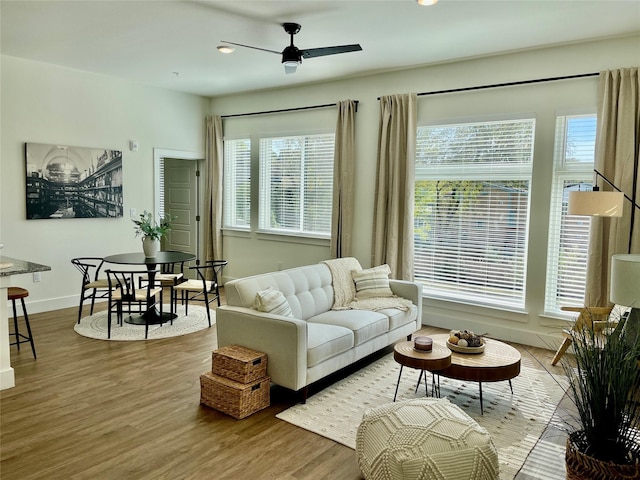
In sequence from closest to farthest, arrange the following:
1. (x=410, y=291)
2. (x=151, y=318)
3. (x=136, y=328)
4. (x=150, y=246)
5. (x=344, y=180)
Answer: (x=410, y=291), (x=136, y=328), (x=150, y=246), (x=151, y=318), (x=344, y=180)

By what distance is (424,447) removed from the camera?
92.0 inches

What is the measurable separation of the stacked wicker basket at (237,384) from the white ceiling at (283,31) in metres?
2.77

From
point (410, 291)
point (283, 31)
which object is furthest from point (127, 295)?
point (283, 31)

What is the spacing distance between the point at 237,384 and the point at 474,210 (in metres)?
3.41

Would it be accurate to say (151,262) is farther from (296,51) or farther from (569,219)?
(569,219)

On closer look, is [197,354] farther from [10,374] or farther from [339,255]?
[339,255]

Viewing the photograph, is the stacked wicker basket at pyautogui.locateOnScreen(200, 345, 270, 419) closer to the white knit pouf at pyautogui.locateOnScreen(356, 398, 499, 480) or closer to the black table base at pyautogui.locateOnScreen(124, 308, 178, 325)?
the white knit pouf at pyautogui.locateOnScreen(356, 398, 499, 480)

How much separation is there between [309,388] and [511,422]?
1506 millimetres

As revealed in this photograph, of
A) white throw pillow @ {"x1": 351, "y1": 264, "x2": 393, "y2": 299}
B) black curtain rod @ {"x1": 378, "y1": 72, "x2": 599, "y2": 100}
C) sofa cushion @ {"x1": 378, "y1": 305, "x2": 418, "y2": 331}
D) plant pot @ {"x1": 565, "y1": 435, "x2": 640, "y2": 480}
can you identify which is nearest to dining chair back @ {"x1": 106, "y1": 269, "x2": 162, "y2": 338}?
white throw pillow @ {"x1": 351, "y1": 264, "x2": 393, "y2": 299}

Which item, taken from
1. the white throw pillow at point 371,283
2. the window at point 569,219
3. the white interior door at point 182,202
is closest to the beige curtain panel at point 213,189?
the white interior door at point 182,202

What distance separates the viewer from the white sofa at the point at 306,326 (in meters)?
3.41

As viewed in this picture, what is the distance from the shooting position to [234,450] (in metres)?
2.86

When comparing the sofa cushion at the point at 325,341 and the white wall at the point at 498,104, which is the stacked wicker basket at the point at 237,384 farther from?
the white wall at the point at 498,104

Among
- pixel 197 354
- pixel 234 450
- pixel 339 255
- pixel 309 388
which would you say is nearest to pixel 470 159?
pixel 339 255
